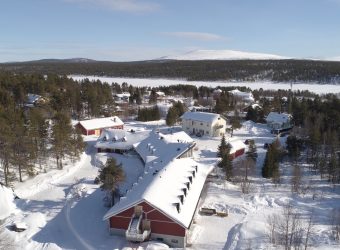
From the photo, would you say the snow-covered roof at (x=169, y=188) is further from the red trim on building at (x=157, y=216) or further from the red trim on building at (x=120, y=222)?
the red trim on building at (x=120, y=222)

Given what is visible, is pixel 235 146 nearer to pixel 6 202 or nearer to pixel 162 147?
pixel 162 147

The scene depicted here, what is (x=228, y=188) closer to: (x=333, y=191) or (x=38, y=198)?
(x=333, y=191)

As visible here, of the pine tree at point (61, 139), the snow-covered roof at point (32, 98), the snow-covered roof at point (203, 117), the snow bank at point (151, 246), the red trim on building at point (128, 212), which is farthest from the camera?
the snow-covered roof at point (32, 98)

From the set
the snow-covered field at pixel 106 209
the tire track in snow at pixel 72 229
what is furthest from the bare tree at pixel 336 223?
the tire track in snow at pixel 72 229

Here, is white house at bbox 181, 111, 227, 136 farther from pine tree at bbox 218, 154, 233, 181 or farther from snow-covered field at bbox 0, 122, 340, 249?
pine tree at bbox 218, 154, 233, 181

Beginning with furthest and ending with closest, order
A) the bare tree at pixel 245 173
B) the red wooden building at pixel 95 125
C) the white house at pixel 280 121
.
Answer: the white house at pixel 280 121
the red wooden building at pixel 95 125
the bare tree at pixel 245 173

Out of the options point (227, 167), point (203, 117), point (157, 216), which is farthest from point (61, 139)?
point (203, 117)

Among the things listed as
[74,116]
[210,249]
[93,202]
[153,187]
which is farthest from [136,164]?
[74,116]
